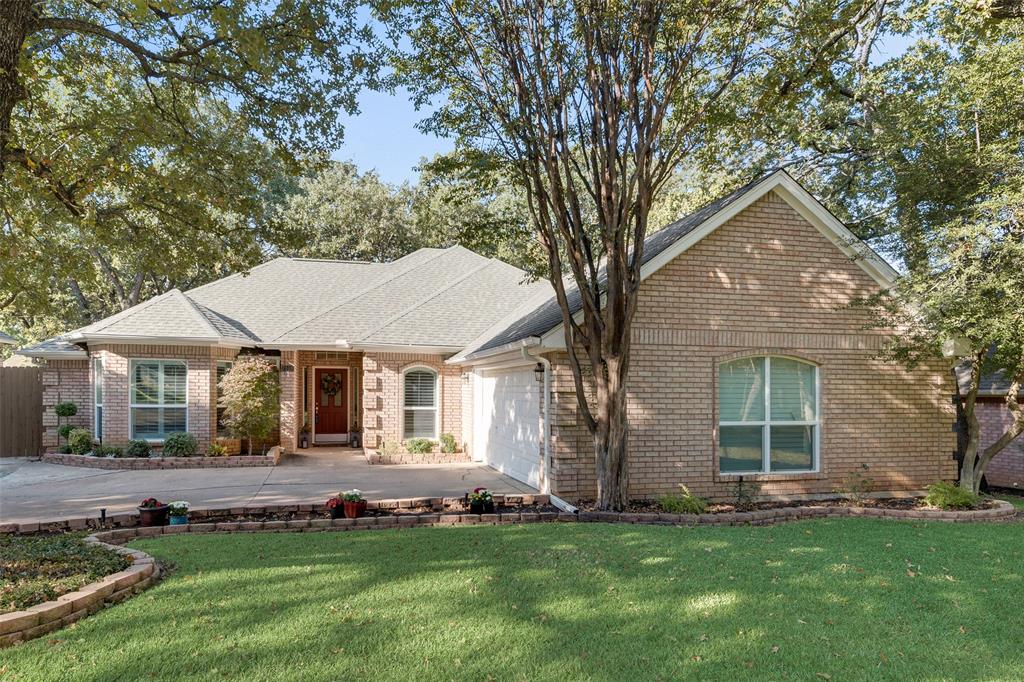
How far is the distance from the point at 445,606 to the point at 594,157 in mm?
6814

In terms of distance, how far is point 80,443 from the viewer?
1518 centimetres

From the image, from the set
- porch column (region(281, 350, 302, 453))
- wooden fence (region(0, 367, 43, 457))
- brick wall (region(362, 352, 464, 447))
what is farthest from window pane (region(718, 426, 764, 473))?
wooden fence (region(0, 367, 43, 457))

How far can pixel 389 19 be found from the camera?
9.79 m

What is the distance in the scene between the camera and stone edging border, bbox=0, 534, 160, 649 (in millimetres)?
4477

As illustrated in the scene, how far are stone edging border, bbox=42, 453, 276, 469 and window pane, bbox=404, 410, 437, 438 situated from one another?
3.37 meters

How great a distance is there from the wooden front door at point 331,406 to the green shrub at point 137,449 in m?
5.26

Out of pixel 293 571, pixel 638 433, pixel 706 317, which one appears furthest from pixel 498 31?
pixel 293 571

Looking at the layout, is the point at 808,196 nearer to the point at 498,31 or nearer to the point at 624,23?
the point at 624,23

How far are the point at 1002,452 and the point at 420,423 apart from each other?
15051mm

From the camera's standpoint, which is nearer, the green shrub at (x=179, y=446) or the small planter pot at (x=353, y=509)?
the small planter pot at (x=353, y=509)

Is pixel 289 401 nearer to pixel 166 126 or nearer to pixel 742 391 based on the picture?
pixel 166 126

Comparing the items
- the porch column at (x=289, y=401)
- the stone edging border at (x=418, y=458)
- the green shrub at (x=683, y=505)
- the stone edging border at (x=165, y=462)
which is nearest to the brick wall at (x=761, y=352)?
the green shrub at (x=683, y=505)

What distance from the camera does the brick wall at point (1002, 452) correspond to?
15789 millimetres

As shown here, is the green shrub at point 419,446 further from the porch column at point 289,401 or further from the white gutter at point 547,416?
the white gutter at point 547,416
